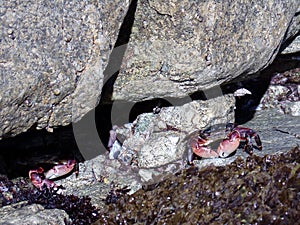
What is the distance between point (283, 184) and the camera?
5594mm

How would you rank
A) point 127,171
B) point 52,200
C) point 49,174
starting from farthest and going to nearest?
point 127,171 → point 49,174 → point 52,200

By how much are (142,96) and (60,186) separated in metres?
1.25

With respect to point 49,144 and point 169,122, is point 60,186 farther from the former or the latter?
point 169,122

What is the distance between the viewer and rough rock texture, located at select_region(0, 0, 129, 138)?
546 centimetres

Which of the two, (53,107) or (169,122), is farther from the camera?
(169,122)

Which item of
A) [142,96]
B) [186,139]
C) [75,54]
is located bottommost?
[186,139]

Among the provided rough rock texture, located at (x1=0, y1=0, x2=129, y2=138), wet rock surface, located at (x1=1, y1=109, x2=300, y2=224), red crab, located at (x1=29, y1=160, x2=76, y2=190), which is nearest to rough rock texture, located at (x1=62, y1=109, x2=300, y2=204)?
wet rock surface, located at (x1=1, y1=109, x2=300, y2=224)

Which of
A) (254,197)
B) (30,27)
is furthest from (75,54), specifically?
(254,197)

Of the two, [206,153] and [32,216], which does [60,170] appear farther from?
[206,153]

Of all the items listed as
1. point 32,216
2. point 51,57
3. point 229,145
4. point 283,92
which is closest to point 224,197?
point 229,145

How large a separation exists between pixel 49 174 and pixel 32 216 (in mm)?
1218

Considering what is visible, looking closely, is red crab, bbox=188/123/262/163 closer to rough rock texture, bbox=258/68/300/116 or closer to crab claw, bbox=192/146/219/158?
crab claw, bbox=192/146/219/158

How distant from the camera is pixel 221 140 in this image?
23.6ft

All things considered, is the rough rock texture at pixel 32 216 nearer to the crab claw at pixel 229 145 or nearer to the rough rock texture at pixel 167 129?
the rough rock texture at pixel 167 129
